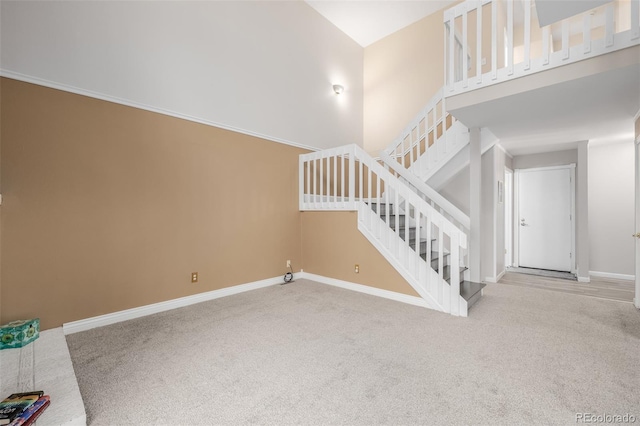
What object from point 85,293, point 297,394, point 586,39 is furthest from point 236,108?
point 586,39

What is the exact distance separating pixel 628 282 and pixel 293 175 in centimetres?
556

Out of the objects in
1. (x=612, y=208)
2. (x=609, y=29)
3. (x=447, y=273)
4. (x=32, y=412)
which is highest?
(x=609, y=29)

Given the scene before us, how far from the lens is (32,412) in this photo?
1217 millimetres

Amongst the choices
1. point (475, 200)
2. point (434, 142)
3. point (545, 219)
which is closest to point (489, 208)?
point (475, 200)

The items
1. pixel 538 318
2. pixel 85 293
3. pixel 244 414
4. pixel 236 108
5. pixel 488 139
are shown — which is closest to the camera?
pixel 244 414

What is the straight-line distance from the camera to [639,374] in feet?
5.58

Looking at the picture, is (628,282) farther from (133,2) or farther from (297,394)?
(133,2)

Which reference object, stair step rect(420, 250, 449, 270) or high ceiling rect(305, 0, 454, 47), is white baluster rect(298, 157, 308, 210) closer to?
stair step rect(420, 250, 449, 270)

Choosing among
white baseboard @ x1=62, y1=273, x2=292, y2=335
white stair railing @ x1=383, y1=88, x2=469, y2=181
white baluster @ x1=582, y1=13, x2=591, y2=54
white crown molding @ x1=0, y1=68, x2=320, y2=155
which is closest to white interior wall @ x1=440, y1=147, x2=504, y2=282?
white stair railing @ x1=383, y1=88, x2=469, y2=181

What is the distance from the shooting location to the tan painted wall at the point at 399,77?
4.89 meters

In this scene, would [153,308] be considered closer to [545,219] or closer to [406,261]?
[406,261]

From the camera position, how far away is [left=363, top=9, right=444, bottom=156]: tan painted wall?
489cm

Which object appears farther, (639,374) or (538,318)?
(538,318)

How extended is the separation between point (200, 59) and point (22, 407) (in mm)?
3349
